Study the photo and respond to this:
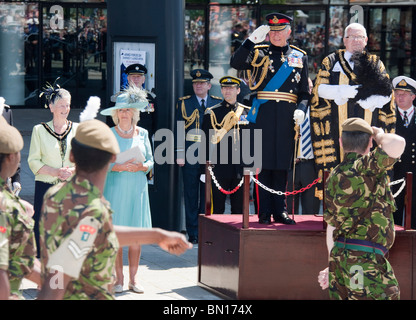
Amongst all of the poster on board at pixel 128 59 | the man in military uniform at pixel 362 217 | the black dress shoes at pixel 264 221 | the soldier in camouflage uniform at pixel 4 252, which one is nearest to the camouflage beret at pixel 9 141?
the soldier in camouflage uniform at pixel 4 252

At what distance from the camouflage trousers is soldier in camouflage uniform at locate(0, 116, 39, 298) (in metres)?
1.91

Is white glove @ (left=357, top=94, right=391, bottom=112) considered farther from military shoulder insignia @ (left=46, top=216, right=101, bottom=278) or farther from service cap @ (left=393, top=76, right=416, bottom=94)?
military shoulder insignia @ (left=46, top=216, right=101, bottom=278)

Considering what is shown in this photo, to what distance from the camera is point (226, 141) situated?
9.45 m

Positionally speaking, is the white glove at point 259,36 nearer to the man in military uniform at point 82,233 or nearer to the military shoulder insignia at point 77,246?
the man in military uniform at point 82,233

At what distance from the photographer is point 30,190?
12.6 metres

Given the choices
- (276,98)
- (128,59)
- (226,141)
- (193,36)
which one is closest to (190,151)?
(226,141)

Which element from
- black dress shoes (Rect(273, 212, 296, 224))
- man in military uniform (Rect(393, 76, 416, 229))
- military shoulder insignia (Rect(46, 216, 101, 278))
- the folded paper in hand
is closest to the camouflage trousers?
military shoulder insignia (Rect(46, 216, 101, 278))

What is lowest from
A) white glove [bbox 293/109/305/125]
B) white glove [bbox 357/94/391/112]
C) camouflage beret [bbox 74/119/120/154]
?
white glove [bbox 293/109/305/125]

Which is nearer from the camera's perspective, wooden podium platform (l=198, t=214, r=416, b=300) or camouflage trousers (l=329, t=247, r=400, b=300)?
camouflage trousers (l=329, t=247, r=400, b=300)

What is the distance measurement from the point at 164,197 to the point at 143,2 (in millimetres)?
2157

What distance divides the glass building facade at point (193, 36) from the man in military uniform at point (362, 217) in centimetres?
1221

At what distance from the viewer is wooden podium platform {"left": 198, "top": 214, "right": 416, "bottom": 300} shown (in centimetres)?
725

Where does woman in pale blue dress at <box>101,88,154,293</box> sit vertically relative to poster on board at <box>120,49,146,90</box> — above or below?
below

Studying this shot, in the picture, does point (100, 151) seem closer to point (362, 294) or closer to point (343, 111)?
point (362, 294)
